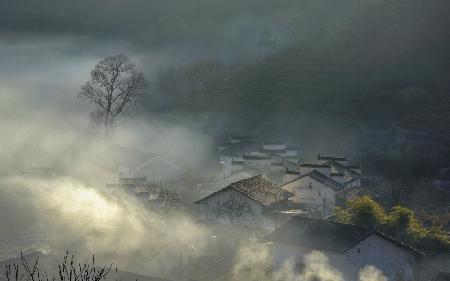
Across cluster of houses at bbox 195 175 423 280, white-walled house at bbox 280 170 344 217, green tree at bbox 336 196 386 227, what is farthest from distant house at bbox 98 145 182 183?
cluster of houses at bbox 195 175 423 280

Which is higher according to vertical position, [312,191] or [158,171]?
[158,171]

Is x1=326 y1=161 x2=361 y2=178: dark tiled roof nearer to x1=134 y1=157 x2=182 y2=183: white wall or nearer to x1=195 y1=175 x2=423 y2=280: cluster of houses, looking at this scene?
x1=134 y1=157 x2=182 y2=183: white wall

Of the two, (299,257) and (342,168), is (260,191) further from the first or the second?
(342,168)

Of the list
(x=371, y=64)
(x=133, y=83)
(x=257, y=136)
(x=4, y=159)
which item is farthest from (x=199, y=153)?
(x=371, y=64)

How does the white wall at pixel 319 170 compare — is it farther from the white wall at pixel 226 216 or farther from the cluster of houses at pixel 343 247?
the cluster of houses at pixel 343 247

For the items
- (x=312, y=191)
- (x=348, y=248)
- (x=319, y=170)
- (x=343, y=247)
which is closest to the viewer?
(x=348, y=248)

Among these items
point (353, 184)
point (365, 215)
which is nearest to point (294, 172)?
point (353, 184)

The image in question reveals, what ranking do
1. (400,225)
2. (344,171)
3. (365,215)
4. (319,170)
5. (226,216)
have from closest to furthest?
(400,225), (365,215), (226,216), (319,170), (344,171)
